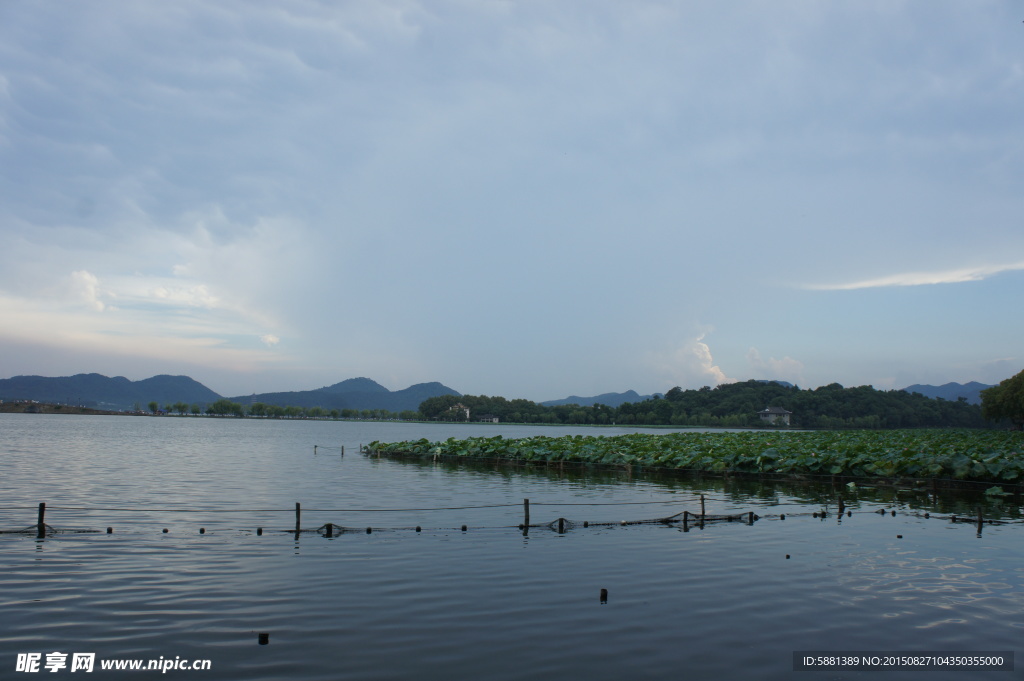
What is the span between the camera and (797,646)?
8.22 metres

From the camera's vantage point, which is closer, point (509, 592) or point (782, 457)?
point (509, 592)

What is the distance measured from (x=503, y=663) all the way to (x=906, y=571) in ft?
28.9

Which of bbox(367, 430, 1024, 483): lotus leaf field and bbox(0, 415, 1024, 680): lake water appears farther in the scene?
bbox(367, 430, 1024, 483): lotus leaf field

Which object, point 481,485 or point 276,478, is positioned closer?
point 481,485

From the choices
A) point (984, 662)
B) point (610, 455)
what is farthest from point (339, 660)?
point (610, 455)

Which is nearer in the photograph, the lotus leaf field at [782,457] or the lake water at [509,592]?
the lake water at [509,592]

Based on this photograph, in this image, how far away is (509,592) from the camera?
10594 mm

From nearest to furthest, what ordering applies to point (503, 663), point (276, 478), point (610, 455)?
point (503, 663)
point (276, 478)
point (610, 455)

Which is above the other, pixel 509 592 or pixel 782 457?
pixel 782 457

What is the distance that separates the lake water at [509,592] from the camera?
25.5 feet

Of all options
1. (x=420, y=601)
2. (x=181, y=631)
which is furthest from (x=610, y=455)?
(x=181, y=631)

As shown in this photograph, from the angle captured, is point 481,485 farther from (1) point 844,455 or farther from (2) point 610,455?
(1) point 844,455

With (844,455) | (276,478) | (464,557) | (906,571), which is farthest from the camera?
(276,478)

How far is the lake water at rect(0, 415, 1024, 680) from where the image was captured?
7.78 m
